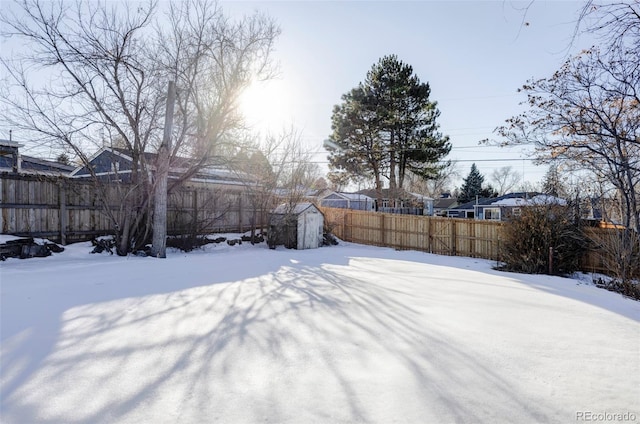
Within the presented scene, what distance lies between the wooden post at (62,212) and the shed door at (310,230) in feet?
21.6

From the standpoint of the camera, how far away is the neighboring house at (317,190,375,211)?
104 ft

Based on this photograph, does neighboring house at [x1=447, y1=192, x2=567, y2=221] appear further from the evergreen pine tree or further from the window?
the evergreen pine tree

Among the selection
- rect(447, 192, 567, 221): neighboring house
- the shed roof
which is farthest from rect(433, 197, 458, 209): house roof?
the shed roof

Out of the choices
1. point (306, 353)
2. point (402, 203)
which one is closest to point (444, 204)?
point (402, 203)

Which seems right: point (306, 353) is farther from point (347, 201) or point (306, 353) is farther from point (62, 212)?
point (347, 201)

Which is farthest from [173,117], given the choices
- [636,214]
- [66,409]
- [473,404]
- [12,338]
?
[636,214]

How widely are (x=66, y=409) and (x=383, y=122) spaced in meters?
22.3

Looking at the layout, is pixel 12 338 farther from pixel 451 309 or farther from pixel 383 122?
pixel 383 122

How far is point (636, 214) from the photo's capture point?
761cm

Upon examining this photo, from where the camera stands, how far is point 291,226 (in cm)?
1218

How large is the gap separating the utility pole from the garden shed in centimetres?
381

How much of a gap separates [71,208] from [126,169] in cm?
456

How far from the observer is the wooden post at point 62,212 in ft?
27.9

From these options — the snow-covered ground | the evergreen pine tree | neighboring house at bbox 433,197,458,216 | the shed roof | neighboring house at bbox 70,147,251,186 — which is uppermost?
the evergreen pine tree
